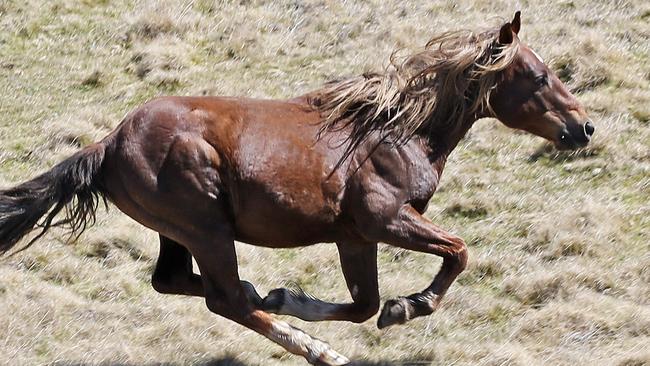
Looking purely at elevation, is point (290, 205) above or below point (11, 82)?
above

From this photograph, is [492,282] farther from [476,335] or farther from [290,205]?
[290,205]

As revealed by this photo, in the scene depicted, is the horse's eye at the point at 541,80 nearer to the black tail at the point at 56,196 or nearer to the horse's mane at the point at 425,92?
the horse's mane at the point at 425,92

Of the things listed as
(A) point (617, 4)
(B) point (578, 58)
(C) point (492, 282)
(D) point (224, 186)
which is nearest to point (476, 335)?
(C) point (492, 282)

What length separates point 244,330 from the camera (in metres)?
8.40

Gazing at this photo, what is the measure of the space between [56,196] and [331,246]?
2.77 m

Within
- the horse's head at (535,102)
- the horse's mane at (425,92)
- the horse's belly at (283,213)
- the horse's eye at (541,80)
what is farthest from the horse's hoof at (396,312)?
the horse's eye at (541,80)

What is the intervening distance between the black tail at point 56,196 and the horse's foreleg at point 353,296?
1322 millimetres

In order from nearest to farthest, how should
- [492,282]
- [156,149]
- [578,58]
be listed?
[156,149] → [492,282] → [578,58]

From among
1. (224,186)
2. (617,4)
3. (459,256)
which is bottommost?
(617,4)

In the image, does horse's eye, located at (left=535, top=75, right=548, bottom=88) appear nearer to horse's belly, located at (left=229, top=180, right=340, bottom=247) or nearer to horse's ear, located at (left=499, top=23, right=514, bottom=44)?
horse's ear, located at (left=499, top=23, right=514, bottom=44)

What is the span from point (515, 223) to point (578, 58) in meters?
2.92

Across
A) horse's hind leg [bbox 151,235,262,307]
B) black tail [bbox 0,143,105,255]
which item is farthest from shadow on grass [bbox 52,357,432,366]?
black tail [bbox 0,143,105,255]

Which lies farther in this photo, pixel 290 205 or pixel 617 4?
pixel 617 4

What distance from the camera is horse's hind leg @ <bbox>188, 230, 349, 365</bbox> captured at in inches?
286
